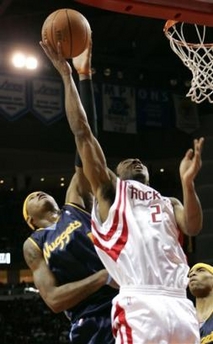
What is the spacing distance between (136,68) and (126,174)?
1074cm

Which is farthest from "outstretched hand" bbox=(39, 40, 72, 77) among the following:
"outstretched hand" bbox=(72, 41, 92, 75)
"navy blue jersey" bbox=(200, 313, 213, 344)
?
"navy blue jersey" bbox=(200, 313, 213, 344)

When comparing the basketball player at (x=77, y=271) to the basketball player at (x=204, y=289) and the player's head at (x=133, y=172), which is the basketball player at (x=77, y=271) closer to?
the player's head at (x=133, y=172)

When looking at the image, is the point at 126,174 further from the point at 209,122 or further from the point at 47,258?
the point at 209,122

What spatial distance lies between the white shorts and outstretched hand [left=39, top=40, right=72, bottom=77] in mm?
1111

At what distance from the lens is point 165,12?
180 inches

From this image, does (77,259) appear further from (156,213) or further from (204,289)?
(204,289)

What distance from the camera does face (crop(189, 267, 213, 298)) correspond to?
5086 millimetres

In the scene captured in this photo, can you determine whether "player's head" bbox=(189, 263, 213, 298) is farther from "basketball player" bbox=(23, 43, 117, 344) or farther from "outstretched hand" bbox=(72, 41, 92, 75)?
"outstretched hand" bbox=(72, 41, 92, 75)

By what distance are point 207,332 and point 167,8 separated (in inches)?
86.7

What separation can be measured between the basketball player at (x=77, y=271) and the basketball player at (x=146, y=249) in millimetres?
481

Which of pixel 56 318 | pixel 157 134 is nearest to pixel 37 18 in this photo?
pixel 157 134

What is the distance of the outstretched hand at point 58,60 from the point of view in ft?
11.2

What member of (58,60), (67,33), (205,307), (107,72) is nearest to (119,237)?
(58,60)

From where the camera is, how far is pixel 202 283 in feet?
16.7
